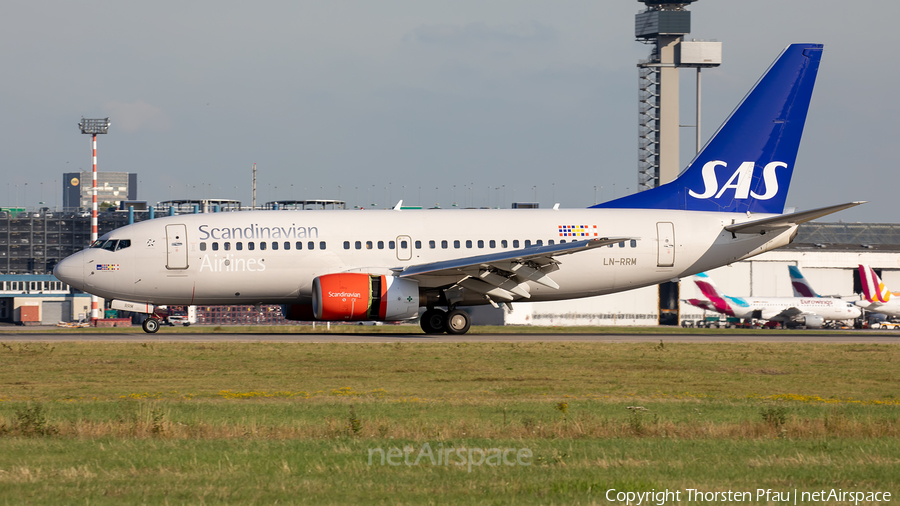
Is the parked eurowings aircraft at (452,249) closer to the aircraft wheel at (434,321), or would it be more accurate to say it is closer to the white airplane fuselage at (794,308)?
the aircraft wheel at (434,321)

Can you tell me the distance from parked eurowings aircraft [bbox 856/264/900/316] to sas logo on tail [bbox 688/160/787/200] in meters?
44.1

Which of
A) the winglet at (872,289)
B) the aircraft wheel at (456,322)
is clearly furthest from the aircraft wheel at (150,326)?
the winglet at (872,289)

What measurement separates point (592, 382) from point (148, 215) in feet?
313

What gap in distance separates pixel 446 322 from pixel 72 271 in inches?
508

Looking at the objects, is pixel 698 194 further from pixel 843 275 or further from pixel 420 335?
pixel 843 275

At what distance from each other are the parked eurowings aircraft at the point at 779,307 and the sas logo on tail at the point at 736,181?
4057 centimetres

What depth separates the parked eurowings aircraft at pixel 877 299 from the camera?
239ft

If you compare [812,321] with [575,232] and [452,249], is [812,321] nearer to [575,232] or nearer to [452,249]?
[575,232]

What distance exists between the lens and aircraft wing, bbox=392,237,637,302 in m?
29.5

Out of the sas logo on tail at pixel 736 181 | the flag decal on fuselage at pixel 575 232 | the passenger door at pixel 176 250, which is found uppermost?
the sas logo on tail at pixel 736 181

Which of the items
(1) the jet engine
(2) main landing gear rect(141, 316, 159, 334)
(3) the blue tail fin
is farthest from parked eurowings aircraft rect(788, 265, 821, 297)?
(2) main landing gear rect(141, 316, 159, 334)

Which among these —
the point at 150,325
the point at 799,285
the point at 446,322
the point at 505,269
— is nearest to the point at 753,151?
the point at 505,269

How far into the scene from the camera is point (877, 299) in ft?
240

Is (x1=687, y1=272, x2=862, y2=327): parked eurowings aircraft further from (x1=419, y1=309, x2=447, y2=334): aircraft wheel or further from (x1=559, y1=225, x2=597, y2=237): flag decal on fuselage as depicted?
(x1=419, y1=309, x2=447, y2=334): aircraft wheel
